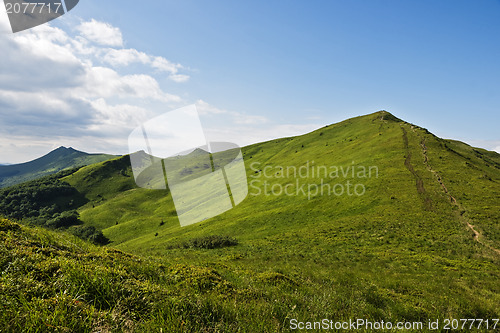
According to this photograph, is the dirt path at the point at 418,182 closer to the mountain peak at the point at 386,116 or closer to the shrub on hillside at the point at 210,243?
the shrub on hillside at the point at 210,243

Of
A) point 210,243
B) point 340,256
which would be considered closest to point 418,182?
point 340,256

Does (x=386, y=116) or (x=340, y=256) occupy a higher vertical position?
(x=386, y=116)

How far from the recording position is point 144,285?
181 inches

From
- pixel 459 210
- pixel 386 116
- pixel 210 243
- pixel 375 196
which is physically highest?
pixel 386 116

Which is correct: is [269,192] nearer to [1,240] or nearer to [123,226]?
[123,226]

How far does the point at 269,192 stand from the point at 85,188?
14873 centimetres

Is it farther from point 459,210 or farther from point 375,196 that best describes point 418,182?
point 459,210

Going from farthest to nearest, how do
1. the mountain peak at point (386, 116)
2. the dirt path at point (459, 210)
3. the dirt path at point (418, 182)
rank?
the mountain peak at point (386, 116)
the dirt path at point (418, 182)
the dirt path at point (459, 210)

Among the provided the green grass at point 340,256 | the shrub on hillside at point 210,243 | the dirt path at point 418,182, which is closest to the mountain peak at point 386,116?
the green grass at point 340,256

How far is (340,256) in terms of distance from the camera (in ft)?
85.2

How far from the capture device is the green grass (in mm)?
4441

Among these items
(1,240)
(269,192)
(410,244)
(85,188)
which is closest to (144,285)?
(1,240)

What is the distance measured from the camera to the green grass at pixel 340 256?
14.6 feet

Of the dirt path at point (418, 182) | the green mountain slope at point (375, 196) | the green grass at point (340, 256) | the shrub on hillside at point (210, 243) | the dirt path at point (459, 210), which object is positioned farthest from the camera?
the dirt path at point (418, 182)
